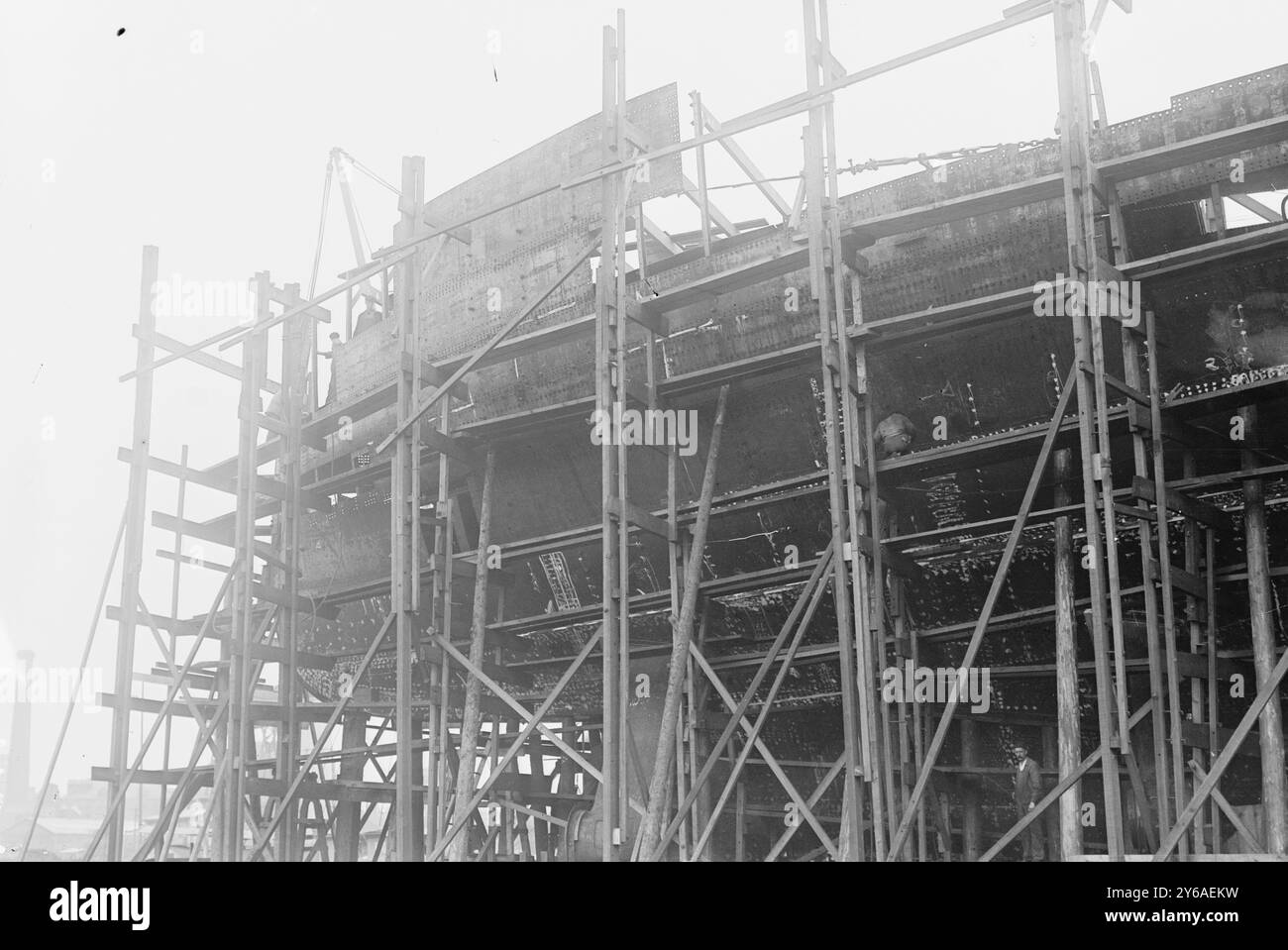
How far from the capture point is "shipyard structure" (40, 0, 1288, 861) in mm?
11875

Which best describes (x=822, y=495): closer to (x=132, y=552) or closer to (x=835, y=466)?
(x=835, y=466)

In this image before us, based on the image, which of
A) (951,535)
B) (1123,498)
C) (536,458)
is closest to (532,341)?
(536,458)

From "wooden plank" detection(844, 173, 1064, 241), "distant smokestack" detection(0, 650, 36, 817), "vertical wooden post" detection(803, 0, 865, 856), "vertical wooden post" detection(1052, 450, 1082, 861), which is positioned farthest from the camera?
"distant smokestack" detection(0, 650, 36, 817)

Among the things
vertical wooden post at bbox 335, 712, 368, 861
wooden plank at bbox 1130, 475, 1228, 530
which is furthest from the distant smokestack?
wooden plank at bbox 1130, 475, 1228, 530

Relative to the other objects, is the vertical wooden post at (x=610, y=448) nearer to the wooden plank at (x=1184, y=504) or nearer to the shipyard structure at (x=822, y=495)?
the shipyard structure at (x=822, y=495)

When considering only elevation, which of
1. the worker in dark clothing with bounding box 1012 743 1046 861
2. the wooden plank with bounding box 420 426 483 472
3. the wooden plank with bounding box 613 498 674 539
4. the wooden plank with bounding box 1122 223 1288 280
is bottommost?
the worker in dark clothing with bounding box 1012 743 1046 861

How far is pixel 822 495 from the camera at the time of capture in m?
14.3

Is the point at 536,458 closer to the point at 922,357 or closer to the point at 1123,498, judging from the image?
the point at 922,357

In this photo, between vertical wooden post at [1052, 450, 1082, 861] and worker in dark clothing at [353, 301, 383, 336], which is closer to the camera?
vertical wooden post at [1052, 450, 1082, 861]

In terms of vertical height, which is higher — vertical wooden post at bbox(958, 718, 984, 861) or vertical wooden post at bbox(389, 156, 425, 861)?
vertical wooden post at bbox(389, 156, 425, 861)

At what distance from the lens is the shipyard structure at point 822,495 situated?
39.0 feet

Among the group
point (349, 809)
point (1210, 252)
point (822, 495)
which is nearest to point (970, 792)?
point (822, 495)

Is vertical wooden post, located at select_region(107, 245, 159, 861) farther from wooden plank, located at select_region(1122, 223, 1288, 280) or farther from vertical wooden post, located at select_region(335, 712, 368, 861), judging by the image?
wooden plank, located at select_region(1122, 223, 1288, 280)

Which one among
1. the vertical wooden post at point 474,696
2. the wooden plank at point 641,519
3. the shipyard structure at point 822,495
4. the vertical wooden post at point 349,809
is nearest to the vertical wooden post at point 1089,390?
the shipyard structure at point 822,495
